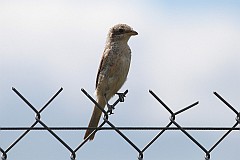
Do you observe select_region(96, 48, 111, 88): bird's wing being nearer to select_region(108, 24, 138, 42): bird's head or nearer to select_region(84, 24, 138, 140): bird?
select_region(84, 24, 138, 140): bird

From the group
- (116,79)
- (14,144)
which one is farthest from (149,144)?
(116,79)

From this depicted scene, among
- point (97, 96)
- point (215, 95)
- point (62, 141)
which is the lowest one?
point (97, 96)

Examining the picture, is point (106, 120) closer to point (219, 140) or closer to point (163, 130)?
point (163, 130)

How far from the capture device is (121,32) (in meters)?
6.96

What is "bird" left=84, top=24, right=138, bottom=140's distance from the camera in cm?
651

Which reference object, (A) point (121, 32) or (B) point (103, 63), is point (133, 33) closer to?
(A) point (121, 32)

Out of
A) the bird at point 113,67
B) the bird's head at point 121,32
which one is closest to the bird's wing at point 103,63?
the bird at point 113,67

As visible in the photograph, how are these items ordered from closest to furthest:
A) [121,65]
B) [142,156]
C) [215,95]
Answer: [215,95], [142,156], [121,65]

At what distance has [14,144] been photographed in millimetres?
2881

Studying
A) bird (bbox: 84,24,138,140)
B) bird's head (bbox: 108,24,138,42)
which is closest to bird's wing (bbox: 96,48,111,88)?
bird (bbox: 84,24,138,140)

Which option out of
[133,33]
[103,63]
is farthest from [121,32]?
[103,63]

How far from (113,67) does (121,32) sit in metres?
0.59

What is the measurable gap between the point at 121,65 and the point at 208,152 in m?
3.66

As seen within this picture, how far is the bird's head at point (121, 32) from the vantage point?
686cm
